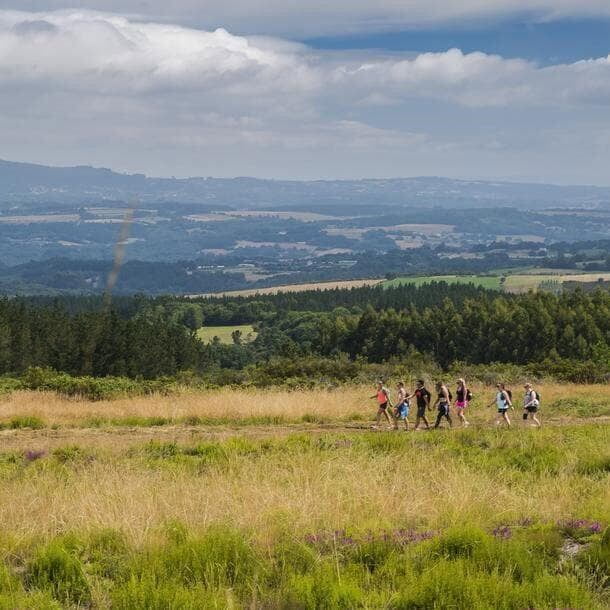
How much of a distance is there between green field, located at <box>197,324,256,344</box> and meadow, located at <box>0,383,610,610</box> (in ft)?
357

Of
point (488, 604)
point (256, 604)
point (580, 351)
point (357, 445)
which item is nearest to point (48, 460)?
point (357, 445)

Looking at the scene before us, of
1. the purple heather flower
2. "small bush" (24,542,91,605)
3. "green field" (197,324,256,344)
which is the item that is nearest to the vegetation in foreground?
"small bush" (24,542,91,605)

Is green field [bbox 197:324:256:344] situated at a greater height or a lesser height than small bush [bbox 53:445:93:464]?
lesser

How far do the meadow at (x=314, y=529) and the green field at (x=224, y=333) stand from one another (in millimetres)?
108883

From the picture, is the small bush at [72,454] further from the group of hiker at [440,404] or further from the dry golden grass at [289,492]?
the group of hiker at [440,404]

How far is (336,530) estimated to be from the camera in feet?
22.2

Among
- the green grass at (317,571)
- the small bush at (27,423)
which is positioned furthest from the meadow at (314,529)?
the small bush at (27,423)

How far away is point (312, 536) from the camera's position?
6.57 meters

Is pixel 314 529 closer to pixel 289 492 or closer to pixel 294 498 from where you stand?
pixel 294 498

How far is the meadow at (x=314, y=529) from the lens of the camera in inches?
216

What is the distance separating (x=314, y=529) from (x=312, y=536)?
239mm

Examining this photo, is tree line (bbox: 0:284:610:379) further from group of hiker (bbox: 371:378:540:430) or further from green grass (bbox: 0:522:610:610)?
green grass (bbox: 0:522:610:610)

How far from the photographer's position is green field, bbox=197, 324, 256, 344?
12173cm

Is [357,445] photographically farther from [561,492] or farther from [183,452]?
[561,492]
